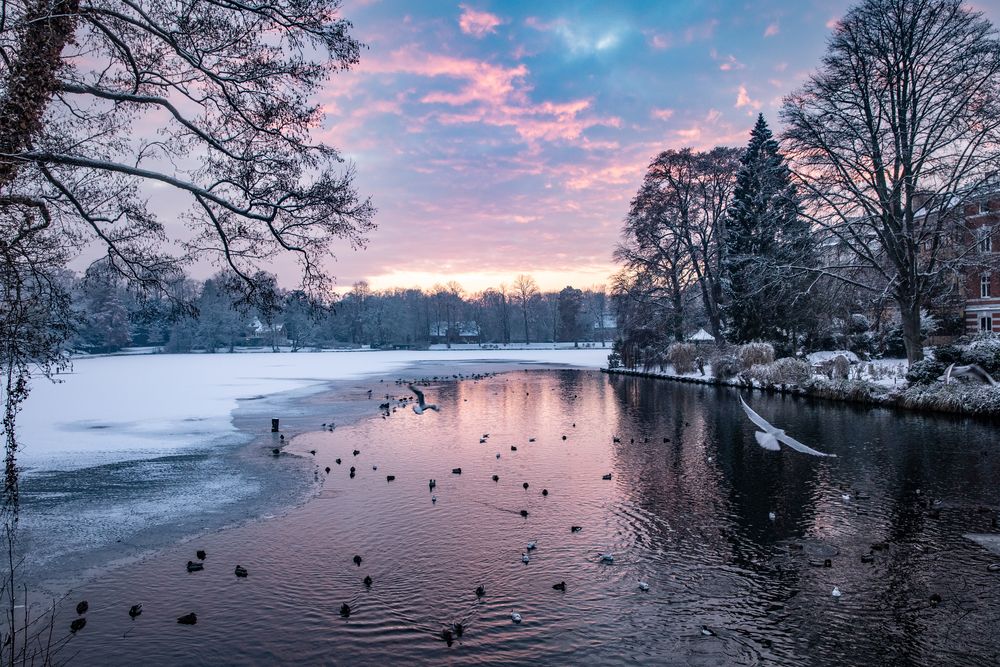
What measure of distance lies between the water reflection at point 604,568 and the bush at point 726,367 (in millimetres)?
17801

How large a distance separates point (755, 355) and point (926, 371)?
10.5 m

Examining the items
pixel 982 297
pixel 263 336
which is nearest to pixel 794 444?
pixel 982 297

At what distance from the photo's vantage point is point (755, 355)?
32906 mm

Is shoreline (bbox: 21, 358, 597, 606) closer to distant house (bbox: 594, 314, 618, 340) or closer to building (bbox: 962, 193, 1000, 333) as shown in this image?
building (bbox: 962, 193, 1000, 333)

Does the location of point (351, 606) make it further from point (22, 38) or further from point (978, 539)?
point (978, 539)

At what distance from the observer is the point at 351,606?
287 inches

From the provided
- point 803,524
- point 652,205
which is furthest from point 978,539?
point 652,205

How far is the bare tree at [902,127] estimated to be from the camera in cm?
2183

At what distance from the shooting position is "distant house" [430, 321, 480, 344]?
123619 millimetres

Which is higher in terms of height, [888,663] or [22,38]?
[22,38]

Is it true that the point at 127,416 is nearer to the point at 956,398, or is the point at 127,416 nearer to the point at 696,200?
the point at 956,398

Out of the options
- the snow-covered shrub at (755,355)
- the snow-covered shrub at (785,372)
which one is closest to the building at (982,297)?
the snow-covered shrub at (755,355)

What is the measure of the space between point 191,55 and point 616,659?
31.6 ft

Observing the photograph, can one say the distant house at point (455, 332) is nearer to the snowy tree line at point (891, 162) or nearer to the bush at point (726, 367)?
the bush at point (726, 367)
